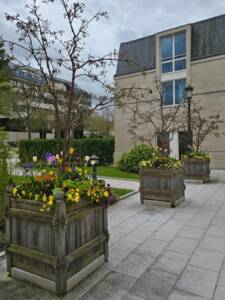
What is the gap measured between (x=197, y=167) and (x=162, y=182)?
12.9 ft

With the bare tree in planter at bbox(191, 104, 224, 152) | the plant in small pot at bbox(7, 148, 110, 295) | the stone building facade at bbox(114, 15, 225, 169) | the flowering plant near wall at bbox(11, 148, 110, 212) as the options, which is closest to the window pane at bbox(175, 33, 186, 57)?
the stone building facade at bbox(114, 15, 225, 169)

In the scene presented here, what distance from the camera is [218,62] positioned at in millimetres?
12961

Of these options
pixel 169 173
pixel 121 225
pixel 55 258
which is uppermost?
pixel 169 173

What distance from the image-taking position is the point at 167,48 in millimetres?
14531

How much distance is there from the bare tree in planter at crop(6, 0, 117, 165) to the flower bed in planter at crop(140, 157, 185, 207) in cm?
315

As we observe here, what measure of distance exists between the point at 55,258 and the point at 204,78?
44.5 feet

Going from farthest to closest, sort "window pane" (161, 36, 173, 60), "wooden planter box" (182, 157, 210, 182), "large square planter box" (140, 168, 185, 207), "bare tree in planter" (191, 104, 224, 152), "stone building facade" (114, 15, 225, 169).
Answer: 1. "window pane" (161, 36, 173, 60)
2. "stone building facade" (114, 15, 225, 169)
3. "bare tree in planter" (191, 104, 224, 152)
4. "wooden planter box" (182, 157, 210, 182)
5. "large square planter box" (140, 168, 185, 207)

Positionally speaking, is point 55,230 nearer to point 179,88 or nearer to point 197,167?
point 197,167

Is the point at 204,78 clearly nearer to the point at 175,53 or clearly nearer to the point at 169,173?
the point at 175,53

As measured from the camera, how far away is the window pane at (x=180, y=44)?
45.9 ft

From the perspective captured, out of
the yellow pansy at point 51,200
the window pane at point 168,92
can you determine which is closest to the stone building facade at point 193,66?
the window pane at point 168,92

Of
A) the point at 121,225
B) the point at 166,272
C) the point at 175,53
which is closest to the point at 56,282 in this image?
the point at 166,272

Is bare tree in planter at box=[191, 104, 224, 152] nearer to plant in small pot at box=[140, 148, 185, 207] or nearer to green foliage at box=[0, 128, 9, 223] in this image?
plant in small pot at box=[140, 148, 185, 207]

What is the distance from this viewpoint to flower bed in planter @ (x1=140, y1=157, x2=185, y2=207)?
18.2 feet
